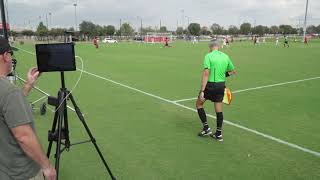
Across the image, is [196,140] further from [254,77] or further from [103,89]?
[254,77]

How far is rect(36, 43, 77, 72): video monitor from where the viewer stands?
3.82 meters

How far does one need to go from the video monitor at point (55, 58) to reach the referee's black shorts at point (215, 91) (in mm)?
3547

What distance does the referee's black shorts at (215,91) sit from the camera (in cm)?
677

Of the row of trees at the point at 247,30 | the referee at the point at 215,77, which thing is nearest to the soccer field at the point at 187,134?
the referee at the point at 215,77

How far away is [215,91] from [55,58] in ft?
12.3

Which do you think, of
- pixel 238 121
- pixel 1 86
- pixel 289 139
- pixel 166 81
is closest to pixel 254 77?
pixel 166 81

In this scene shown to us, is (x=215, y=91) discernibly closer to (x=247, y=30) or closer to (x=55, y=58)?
(x=55, y=58)

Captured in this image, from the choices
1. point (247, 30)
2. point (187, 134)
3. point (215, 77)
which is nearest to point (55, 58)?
point (215, 77)

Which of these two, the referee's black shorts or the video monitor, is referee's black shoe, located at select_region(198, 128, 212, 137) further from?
the video monitor

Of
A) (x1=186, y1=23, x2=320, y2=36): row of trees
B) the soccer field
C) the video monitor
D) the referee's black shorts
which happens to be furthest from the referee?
(x1=186, y1=23, x2=320, y2=36): row of trees

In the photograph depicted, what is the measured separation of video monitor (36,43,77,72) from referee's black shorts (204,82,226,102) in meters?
3.55

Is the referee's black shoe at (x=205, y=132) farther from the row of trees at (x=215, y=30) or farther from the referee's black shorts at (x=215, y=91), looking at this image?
the row of trees at (x=215, y=30)

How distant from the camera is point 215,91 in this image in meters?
6.78

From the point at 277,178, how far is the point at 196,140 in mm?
2023
